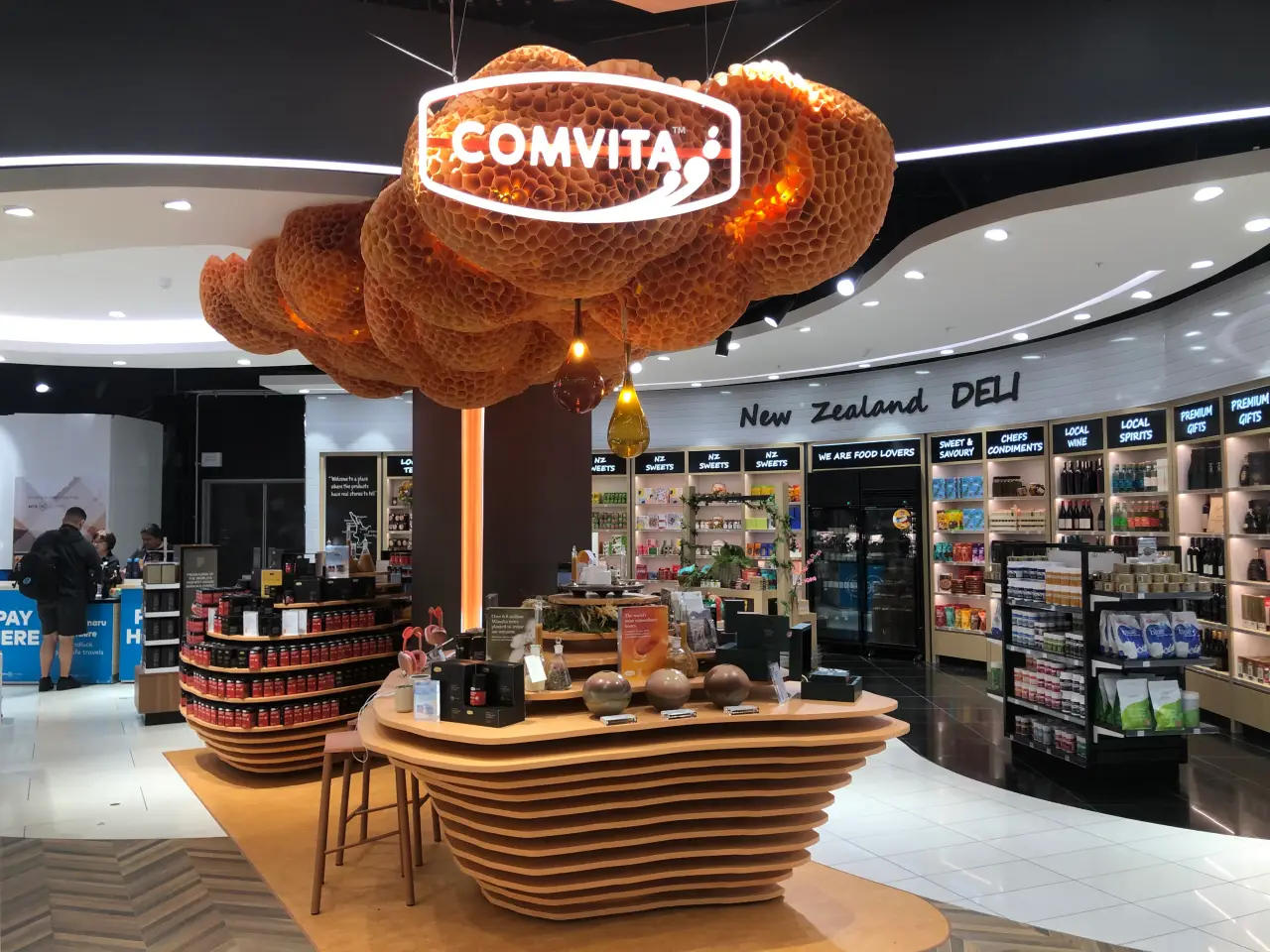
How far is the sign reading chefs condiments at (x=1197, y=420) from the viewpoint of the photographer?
24.9ft

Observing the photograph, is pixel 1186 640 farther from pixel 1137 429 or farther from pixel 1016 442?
pixel 1016 442

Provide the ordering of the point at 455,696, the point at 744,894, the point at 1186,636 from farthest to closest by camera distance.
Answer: the point at 1186,636 < the point at 744,894 < the point at 455,696

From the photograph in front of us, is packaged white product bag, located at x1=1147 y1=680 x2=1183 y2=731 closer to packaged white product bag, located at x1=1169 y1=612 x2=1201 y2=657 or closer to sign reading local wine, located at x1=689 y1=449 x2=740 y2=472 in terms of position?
packaged white product bag, located at x1=1169 y1=612 x2=1201 y2=657

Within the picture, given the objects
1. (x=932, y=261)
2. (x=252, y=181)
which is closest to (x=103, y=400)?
(x=252, y=181)

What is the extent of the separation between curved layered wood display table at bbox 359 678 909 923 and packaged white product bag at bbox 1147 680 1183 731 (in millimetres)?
3038

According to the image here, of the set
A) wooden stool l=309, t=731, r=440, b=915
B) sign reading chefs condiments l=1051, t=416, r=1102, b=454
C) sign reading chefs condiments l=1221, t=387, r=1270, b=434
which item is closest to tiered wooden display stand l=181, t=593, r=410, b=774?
wooden stool l=309, t=731, r=440, b=915

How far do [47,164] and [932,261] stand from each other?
5.54 m

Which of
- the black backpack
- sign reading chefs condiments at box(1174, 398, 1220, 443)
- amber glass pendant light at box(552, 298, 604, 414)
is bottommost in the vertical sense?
the black backpack

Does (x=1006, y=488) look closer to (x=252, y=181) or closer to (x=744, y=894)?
(x=744, y=894)

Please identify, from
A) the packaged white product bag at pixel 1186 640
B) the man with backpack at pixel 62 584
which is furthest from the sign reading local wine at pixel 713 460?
the man with backpack at pixel 62 584

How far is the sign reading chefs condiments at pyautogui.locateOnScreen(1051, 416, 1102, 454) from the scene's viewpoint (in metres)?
9.14

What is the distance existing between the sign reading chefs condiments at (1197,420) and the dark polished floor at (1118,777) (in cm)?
248

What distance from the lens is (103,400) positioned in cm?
1298

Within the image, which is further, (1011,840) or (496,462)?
(496,462)
